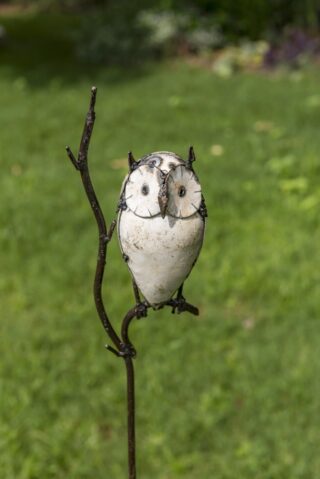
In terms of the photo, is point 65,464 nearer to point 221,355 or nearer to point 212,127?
point 221,355

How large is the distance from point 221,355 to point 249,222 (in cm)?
125

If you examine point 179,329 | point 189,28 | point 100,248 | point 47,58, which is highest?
point 189,28

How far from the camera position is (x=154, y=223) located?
1059 millimetres

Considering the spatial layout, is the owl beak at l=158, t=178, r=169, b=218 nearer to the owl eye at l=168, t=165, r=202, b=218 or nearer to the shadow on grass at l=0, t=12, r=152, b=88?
the owl eye at l=168, t=165, r=202, b=218

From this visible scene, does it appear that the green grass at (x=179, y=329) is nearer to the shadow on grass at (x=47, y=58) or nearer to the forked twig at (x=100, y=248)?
the forked twig at (x=100, y=248)

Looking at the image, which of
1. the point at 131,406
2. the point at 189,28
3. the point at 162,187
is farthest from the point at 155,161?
the point at 189,28

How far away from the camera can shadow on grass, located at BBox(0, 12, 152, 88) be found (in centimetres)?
859

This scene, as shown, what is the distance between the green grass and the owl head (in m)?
1.98

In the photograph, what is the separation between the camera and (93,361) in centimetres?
334

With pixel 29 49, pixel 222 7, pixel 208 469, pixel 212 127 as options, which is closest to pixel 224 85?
pixel 212 127

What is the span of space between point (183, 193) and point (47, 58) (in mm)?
9119

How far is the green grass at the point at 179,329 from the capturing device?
9.43 ft

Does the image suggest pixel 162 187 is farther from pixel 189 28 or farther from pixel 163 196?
pixel 189 28

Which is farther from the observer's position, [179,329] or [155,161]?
[179,329]
